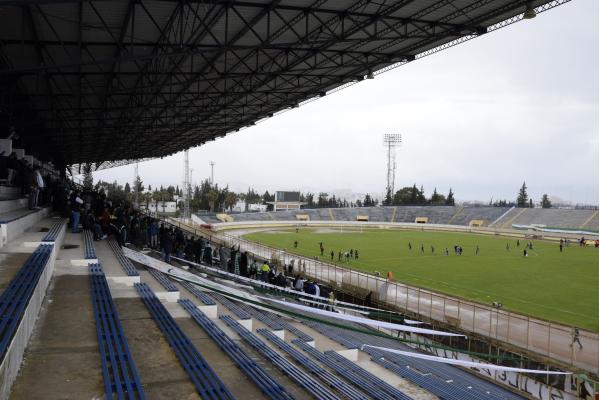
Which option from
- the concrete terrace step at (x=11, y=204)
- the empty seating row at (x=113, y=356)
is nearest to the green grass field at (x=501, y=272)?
the empty seating row at (x=113, y=356)

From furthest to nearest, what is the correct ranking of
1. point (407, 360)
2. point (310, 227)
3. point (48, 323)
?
point (310, 227) < point (407, 360) < point (48, 323)

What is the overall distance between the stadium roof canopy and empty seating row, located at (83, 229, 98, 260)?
174 inches

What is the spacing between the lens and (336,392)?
698 cm

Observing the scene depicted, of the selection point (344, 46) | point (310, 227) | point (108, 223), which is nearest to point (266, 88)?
point (344, 46)

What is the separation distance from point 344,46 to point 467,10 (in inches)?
187

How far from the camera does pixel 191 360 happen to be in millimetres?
5809

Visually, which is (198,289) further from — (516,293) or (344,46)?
(516,293)

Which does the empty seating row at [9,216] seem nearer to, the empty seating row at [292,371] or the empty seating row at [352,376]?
the empty seating row at [292,371]

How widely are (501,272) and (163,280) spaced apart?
28.4 meters

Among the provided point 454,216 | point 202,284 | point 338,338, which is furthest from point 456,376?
point 454,216

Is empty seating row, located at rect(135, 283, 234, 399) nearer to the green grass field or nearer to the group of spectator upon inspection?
the group of spectator

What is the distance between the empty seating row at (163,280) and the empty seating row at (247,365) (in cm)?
210

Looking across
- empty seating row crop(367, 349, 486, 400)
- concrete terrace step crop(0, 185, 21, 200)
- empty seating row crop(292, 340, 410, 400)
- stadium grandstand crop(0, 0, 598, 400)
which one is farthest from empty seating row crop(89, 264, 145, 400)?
concrete terrace step crop(0, 185, 21, 200)

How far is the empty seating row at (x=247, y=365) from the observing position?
18.3ft
